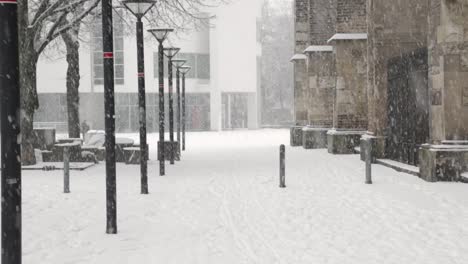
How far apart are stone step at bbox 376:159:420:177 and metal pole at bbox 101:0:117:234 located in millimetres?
8350

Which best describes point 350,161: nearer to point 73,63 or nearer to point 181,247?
point 73,63

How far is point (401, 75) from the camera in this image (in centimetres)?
1775

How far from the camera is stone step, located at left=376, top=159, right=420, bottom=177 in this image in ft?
48.2

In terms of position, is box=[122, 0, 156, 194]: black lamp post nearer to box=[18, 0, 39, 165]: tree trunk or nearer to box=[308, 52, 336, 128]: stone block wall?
box=[18, 0, 39, 165]: tree trunk

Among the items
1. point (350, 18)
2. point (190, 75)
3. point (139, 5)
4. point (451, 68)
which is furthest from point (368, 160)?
point (190, 75)

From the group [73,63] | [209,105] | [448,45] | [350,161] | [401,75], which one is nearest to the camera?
[448,45]

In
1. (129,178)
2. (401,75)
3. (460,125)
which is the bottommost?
(129,178)

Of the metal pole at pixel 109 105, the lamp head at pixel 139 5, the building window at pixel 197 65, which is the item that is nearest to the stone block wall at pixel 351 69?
the lamp head at pixel 139 5

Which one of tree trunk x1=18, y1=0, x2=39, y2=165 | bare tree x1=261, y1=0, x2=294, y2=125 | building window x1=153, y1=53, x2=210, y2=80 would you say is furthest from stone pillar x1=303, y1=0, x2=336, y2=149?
bare tree x1=261, y1=0, x2=294, y2=125

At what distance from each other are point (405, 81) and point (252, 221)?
1002 cm

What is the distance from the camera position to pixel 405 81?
17.5 m

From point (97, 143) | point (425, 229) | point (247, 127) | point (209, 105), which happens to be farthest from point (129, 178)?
point (247, 127)

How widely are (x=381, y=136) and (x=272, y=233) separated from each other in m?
11.3

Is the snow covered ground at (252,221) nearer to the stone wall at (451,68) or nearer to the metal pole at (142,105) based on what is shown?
the metal pole at (142,105)
